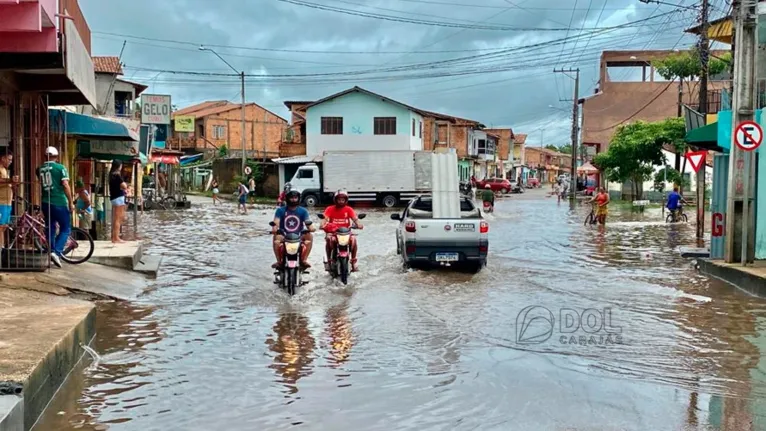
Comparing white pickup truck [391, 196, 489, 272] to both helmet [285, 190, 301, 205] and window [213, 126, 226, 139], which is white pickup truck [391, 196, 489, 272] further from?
window [213, 126, 226, 139]

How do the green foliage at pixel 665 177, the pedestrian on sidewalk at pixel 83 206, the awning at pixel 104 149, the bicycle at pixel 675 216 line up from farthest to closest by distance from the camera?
1. the green foliage at pixel 665 177
2. the bicycle at pixel 675 216
3. the awning at pixel 104 149
4. the pedestrian on sidewalk at pixel 83 206

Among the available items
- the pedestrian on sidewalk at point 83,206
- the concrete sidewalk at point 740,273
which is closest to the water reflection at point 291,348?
the concrete sidewalk at point 740,273

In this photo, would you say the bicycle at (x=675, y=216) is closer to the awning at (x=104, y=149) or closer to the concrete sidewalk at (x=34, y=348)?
the awning at (x=104, y=149)

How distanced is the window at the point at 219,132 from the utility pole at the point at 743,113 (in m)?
62.7

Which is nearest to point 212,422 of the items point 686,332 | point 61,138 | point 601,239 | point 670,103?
point 686,332

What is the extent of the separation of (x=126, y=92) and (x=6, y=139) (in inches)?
1272

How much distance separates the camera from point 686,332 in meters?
9.16

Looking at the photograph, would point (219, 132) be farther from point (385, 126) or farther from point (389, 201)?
point (389, 201)

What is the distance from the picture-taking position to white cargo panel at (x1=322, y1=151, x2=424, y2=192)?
4184cm

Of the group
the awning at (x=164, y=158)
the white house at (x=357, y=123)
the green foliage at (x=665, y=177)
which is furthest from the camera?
the white house at (x=357, y=123)

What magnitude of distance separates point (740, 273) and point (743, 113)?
293cm

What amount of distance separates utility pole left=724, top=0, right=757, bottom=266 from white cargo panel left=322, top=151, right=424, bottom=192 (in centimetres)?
2899

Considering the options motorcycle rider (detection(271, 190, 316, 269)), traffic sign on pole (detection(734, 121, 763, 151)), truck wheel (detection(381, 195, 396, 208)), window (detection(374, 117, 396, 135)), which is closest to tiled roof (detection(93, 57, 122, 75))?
truck wheel (detection(381, 195, 396, 208))

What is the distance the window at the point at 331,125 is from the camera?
52094 millimetres
